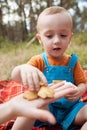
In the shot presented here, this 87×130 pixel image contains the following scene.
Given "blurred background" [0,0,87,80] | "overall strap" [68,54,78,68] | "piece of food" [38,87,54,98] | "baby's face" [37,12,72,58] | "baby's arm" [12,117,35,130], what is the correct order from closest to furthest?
1. "piece of food" [38,87,54,98]
2. "baby's arm" [12,117,35,130]
3. "baby's face" [37,12,72,58]
4. "overall strap" [68,54,78,68]
5. "blurred background" [0,0,87,80]

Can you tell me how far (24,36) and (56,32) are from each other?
551cm

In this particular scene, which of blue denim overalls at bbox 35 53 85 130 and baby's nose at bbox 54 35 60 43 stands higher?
baby's nose at bbox 54 35 60 43

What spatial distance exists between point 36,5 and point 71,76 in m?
5.55

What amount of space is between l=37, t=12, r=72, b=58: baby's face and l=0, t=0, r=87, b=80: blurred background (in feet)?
4.71

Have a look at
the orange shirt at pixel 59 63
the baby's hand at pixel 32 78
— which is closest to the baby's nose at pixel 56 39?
the orange shirt at pixel 59 63

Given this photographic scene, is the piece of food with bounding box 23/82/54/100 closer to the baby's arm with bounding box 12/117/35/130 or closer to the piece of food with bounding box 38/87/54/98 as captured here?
the piece of food with bounding box 38/87/54/98

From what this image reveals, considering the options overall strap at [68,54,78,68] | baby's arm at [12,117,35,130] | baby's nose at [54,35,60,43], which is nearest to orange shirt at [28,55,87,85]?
overall strap at [68,54,78,68]

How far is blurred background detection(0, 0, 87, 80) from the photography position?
3398 millimetres

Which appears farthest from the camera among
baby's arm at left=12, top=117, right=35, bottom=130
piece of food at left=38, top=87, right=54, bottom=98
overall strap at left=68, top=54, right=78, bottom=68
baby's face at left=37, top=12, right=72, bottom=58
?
overall strap at left=68, top=54, right=78, bottom=68

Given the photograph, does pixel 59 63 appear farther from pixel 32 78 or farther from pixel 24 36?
pixel 24 36

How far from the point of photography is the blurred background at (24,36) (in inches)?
134

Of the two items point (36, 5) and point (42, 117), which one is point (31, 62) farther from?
point (36, 5)

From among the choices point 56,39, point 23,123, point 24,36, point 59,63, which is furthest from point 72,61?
point 24,36

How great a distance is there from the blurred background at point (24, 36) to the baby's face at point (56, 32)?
4.71ft
